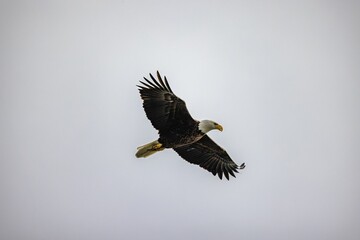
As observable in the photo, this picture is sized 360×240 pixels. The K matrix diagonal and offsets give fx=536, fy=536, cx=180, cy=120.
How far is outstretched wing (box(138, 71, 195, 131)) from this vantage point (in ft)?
30.9

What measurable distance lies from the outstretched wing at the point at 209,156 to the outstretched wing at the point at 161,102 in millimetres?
1151

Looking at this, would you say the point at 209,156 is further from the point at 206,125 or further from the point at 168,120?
the point at 168,120

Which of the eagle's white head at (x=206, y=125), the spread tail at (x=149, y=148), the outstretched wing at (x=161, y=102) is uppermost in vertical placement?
the outstretched wing at (x=161, y=102)

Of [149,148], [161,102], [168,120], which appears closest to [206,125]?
[168,120]

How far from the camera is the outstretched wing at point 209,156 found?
10539 mm

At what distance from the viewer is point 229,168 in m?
10.7

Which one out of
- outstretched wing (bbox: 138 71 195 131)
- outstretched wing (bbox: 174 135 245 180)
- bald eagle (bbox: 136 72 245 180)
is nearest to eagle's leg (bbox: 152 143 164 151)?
bald eagle (bbox: 136 72 245 180)

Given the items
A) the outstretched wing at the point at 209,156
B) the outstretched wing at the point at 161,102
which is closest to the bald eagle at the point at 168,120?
the outstretched wing at the point at 161,102

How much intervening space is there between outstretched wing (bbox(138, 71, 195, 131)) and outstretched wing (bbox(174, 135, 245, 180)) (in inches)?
45.3

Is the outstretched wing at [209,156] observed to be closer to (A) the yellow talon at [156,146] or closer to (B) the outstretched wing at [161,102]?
(A) the yellow talon at [156,146]

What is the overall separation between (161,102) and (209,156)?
185 cm
